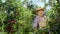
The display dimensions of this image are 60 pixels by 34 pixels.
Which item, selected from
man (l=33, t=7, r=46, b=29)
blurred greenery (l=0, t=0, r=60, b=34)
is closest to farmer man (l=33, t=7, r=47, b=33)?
man (l=33, t=7, r=46, b=29)

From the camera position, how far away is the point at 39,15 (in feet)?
14.3

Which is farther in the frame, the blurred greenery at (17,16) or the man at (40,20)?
the blurred greenery at (17,16)

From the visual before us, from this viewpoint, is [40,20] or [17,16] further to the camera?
[17,16]

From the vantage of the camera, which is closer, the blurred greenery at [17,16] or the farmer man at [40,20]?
the farmer man at [40,20]

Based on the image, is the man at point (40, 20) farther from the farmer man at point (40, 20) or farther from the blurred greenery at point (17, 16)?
the blurred greenery at point (17, 16)

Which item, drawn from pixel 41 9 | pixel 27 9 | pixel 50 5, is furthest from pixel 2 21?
pixel 50 5

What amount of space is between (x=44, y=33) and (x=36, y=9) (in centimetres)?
90

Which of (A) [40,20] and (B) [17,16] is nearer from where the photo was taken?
(A) [40,20]

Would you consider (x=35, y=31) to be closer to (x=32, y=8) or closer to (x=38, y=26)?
(x=38, y=26)

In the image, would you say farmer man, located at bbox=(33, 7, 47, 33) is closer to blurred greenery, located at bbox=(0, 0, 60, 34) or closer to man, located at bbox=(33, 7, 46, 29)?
man, located at bbox=(33, 7, 46, 29)

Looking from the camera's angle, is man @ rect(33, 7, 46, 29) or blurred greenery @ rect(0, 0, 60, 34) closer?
man @ rect(33, 7, 46, 29)

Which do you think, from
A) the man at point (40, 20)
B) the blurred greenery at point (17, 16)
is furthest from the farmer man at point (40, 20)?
the blurred greenery at point (17, 16)

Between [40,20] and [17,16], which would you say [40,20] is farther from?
[17,16]

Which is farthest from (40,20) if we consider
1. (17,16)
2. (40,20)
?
(17,16)
